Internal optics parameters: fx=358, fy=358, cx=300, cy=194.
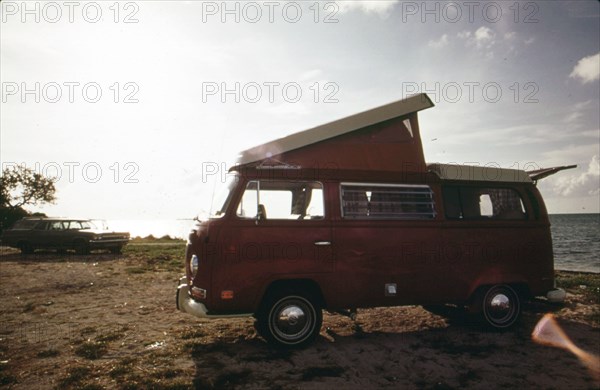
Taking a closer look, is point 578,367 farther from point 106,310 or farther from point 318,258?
point 106,310

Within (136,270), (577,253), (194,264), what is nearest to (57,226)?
(136,270)

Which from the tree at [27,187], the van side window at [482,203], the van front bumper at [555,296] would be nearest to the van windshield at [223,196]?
the van side window at [482,203]

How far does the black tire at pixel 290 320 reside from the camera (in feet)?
16.7

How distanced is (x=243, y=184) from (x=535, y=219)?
5.21m

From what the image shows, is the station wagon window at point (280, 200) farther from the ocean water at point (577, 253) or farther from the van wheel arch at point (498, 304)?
the ocean water at point (577, 253)

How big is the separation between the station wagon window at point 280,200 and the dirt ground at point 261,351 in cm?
196

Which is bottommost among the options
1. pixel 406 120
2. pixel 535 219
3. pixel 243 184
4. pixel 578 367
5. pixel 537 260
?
pixel 578 367

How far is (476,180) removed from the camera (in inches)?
244

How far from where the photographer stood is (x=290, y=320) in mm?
5160

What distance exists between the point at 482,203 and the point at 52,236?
1974cm

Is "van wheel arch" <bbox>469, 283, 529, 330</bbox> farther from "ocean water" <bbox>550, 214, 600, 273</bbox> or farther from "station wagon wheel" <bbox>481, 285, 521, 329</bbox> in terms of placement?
"ocean water" <bbox>550, 214, 600, 273</bbox>

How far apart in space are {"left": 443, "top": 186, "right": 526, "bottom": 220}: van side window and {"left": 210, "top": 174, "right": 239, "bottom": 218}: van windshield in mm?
3517

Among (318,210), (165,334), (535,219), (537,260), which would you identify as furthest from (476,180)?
(165,334)

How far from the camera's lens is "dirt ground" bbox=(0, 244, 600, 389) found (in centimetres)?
415
